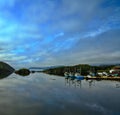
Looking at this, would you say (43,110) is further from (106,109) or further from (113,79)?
(113,79)

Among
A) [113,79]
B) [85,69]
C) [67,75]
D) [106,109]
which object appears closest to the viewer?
[106,109]

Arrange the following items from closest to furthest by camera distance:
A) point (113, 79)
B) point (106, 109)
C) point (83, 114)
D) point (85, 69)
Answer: point (83, 114)
point (106, 109)
point (113, 79)
point (85, 69)

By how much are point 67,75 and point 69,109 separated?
91.8 metres

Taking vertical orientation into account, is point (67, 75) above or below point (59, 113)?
above

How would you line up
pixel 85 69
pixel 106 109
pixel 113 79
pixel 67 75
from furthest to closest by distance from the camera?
1. pixel 85 69
2. pixel 67 75
3. pixel 113 79
4. pixel 106 109

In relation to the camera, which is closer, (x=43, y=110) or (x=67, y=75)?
(x=43, y=110)

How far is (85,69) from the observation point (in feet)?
562

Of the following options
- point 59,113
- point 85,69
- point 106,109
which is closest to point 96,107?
point 106,109

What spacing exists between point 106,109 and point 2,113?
52.0ft

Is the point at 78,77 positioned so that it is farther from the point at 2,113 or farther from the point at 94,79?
the point at 2,113

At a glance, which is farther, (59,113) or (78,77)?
(78,77)

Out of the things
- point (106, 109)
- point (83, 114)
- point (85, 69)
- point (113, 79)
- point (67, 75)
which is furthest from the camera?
point (85, 69)

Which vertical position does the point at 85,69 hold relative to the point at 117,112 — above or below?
above

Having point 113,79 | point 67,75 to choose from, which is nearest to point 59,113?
point 113,79
